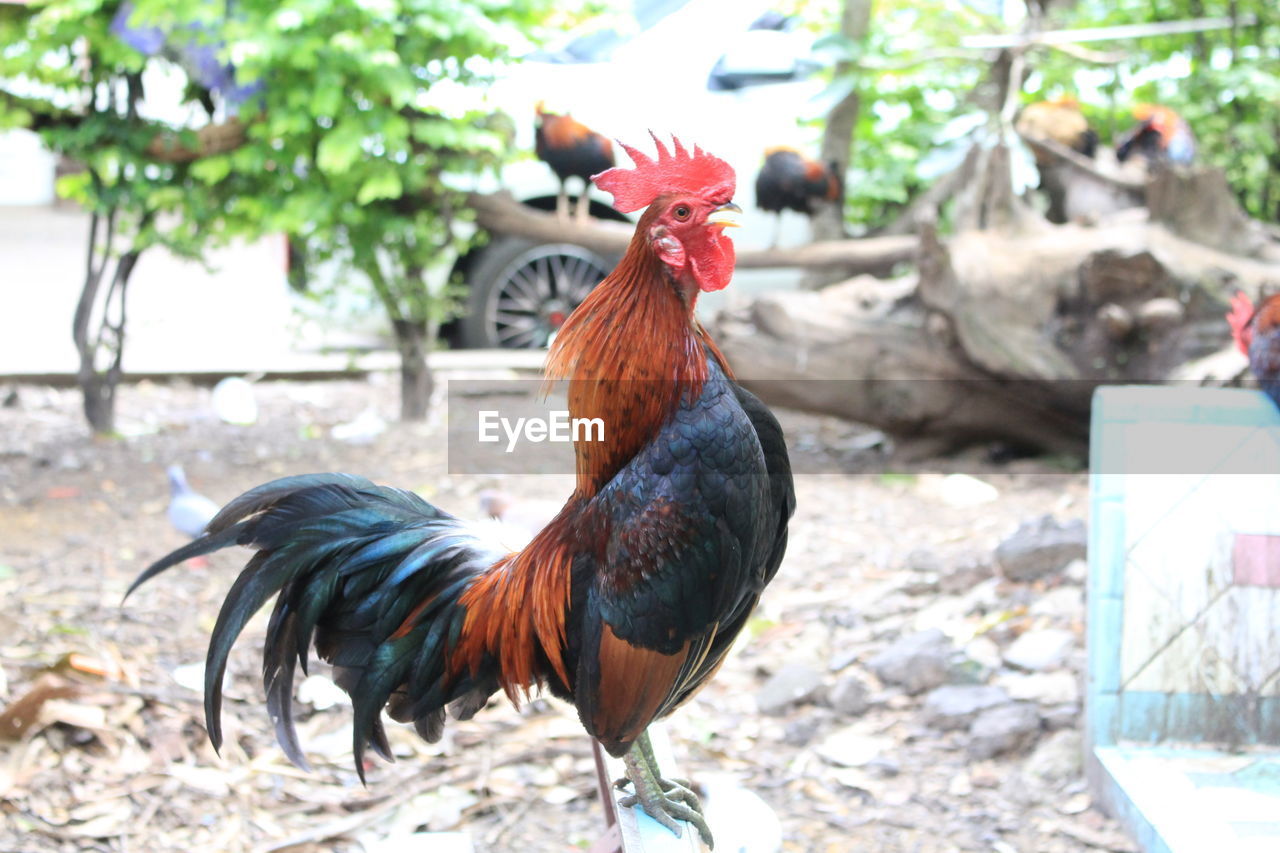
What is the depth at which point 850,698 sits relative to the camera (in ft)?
11.2

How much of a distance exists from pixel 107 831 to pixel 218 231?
3468 millimetres

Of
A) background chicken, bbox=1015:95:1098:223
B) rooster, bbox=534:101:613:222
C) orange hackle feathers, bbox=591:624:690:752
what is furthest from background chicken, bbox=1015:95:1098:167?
orange hackle feathers, bbox=591:624:690:752

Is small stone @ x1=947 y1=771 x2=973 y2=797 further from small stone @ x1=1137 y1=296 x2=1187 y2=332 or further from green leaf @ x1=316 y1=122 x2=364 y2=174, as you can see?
green leaf @ x1=316 y1=122 x2=364 y2=174

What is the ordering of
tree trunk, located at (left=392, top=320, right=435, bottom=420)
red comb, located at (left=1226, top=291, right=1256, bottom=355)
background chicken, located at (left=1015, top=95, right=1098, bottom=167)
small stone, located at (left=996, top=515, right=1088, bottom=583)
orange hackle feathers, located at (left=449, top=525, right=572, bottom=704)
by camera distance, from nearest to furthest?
orange hackle feathers, located at (left=449, top=525, right=572, bottom=704)
red comb, located at (left=1226, top=291, right=1256, bottom=355)
small stone, located at (left=996, top=515, right=1088, bottom=583)
tree trunk, located at (left=392, top=320, right=435, bottom=420)
background chicken, located at (left=1015, top=95, right=1098, bottom=167)

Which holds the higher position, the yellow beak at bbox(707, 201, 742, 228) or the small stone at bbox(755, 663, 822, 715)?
the yellow beak at bbox(707, 201, 742, 228)

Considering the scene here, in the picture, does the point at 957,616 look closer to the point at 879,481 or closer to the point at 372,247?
the point at 879,481

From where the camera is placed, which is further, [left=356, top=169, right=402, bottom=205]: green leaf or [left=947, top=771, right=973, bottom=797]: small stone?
[left=356, top=169, right=402, bottom=205]: green leaf

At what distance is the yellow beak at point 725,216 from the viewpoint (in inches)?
72.4

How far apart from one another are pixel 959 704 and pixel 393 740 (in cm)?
175

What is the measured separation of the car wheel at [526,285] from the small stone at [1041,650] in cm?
454

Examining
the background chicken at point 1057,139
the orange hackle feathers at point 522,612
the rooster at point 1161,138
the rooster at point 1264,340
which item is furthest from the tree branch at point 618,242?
the orange hackle feathers at point 522,612

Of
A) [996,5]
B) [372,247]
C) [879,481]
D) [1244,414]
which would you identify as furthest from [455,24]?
[996,5]

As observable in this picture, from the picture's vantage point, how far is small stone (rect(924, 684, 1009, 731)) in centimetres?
332

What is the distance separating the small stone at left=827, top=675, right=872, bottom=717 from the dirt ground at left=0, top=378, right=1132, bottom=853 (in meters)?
0.03
